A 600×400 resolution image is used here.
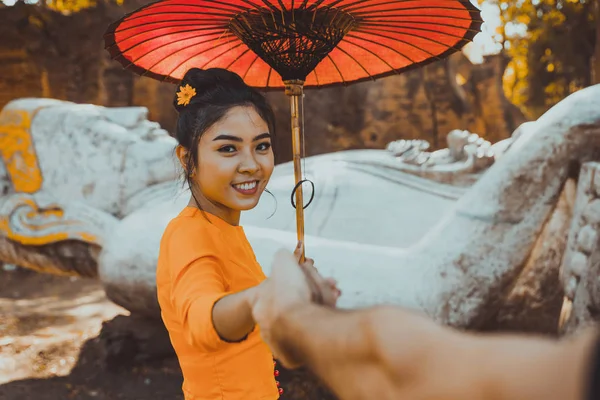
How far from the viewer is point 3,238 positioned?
3248 millimetres

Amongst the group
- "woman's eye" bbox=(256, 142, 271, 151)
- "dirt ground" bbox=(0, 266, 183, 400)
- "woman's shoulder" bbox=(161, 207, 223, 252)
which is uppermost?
"woman's eye" bbox=(256, 142, 271, 151)

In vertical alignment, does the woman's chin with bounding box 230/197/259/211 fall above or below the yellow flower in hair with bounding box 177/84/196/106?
below

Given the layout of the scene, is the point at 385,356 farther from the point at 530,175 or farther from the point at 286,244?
the point at 286,244

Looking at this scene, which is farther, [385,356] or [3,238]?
[3,238]

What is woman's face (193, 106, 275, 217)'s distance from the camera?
1.10 meters

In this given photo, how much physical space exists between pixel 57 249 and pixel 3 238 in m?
0.33

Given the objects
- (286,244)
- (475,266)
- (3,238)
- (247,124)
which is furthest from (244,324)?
(3,238)

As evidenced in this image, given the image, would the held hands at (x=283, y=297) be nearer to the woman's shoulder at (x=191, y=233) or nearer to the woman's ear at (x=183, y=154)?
the woman's shoulder at (x=191, y=233)

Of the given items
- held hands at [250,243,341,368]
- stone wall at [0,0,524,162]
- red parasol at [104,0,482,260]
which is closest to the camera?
held hands at [250,243,341,368]

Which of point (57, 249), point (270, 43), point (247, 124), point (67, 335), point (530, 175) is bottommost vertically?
point (67, 335)

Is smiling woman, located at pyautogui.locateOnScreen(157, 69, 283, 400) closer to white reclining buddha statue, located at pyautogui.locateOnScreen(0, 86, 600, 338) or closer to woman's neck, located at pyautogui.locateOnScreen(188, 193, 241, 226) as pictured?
woman's neck, located at pyautogui.locateOnScreen(188, 193, 241, 226)

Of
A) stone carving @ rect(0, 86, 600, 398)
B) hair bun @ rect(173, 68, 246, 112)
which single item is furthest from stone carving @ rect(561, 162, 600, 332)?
hair bun @ rect(173, 68, 246, 112)

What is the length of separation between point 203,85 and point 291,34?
0.23 metres

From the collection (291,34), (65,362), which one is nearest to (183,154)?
(291,34)
